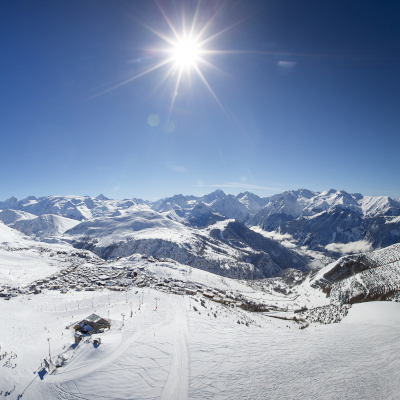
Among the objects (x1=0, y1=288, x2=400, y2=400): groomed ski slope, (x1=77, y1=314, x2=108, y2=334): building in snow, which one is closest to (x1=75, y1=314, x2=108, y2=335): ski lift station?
(x1=77, y1=314, x2=108, y2=334): building in snow

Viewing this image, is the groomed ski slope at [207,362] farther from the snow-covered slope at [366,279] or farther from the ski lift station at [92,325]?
the snow-covered slope at [366,279]

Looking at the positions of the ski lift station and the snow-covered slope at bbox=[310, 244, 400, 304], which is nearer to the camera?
the ski lift station

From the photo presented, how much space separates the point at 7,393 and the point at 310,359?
2823cm

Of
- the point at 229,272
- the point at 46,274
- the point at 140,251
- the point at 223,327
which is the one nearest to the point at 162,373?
the point at 223,327

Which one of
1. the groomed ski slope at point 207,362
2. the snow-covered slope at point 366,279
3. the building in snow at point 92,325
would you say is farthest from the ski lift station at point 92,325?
the snow-covered slope at point 366,279

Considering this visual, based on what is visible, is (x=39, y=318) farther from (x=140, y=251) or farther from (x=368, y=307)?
(x=140, y=251)

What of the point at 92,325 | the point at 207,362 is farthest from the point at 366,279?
the point at 92,325

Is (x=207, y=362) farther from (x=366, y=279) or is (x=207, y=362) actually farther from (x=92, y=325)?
(x=366, y=279)

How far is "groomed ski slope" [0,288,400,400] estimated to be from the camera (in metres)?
15.1

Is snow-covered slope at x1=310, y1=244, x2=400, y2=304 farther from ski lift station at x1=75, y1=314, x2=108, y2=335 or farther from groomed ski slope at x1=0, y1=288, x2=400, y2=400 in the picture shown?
ski lift station at x1=75, y1=314, x2=108, y2=335

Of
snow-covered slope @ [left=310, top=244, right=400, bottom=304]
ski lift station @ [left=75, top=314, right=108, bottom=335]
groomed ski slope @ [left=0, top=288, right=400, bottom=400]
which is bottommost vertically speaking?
snow-covered slope @ [left=310, top=244, right=400, bottom=304]

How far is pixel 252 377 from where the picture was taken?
1628 cm

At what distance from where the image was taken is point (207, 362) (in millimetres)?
18562

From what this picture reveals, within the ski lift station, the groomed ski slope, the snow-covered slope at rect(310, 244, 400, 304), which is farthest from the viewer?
the snow-covered slope at rect(310, 244, 400, 304)
